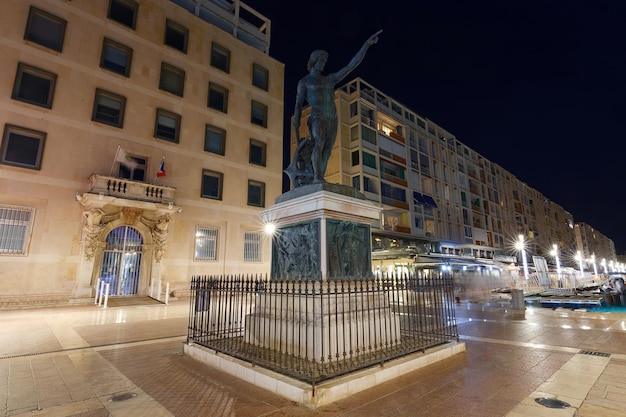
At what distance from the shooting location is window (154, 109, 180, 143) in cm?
1966

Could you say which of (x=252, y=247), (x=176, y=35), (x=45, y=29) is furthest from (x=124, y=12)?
(x=252, y=247)

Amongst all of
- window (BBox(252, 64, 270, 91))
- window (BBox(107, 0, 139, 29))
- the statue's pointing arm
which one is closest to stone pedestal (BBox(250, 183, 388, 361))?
the statue's pointing arm

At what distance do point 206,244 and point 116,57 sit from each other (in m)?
12.2

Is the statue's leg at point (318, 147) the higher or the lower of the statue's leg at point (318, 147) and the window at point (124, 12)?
the lower

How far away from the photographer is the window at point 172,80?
2050 centimetres

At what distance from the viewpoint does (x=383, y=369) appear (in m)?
4.50

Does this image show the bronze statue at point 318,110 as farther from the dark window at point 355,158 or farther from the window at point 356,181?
the dark window at point 355,158

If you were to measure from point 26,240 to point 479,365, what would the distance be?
1839cm

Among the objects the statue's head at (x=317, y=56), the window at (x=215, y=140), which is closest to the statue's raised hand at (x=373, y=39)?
the statue's head at (x=317, y=56)

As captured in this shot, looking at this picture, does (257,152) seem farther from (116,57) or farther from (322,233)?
(322,233)

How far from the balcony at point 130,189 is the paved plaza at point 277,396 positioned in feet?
31.1

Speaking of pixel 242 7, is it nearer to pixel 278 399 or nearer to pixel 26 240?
pixel 26 240

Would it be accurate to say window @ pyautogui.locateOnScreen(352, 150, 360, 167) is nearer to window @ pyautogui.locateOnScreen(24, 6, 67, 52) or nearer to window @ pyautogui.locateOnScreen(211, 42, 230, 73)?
window @ pyautogui.locateOnScreen(211, 42, 230, 73)

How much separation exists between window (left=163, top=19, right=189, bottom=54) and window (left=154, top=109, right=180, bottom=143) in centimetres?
489
